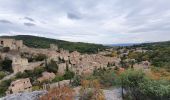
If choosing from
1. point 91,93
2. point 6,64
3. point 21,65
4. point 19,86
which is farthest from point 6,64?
point 91,93

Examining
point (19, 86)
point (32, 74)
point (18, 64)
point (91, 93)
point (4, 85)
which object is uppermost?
point (91, 93)

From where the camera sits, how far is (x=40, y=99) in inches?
713

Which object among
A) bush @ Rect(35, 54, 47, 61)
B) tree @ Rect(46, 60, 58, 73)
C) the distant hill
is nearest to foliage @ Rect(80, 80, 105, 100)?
tree @ Rect(46, 60, 58, 73)

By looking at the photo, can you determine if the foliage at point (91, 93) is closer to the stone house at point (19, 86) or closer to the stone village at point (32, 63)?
the stone village at point (32, 63)

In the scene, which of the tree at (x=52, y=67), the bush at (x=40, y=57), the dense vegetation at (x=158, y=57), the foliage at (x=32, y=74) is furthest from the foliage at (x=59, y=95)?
the bush at (x=40, y=57)

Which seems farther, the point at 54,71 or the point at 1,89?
the point at 54,71

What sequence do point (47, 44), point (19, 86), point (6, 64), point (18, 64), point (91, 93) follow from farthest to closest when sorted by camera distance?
point (47, 44) → point (6, 64) → point (18, 64) → point (19, 86) → point (91, 93)

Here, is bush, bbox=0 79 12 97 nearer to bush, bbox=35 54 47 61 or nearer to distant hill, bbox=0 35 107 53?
bush, bbox=35 54 47 61

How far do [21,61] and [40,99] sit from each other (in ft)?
128

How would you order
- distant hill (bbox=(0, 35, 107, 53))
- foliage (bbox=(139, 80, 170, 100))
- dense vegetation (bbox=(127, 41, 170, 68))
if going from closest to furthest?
1. foliage (bbox=(139, 80, 170, 100))
2. dense vegetation (bbox=(127, 41, 170, 68))
3. distant hill (bbox=(0, 35, 107, 53))

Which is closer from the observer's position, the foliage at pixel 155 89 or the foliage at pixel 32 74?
the foliage at pixel 155 89

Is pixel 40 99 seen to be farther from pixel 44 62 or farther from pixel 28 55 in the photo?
pixel 28 55

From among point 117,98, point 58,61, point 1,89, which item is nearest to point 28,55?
point 58,61

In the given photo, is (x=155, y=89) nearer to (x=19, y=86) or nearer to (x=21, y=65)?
(x=19, y=86)
